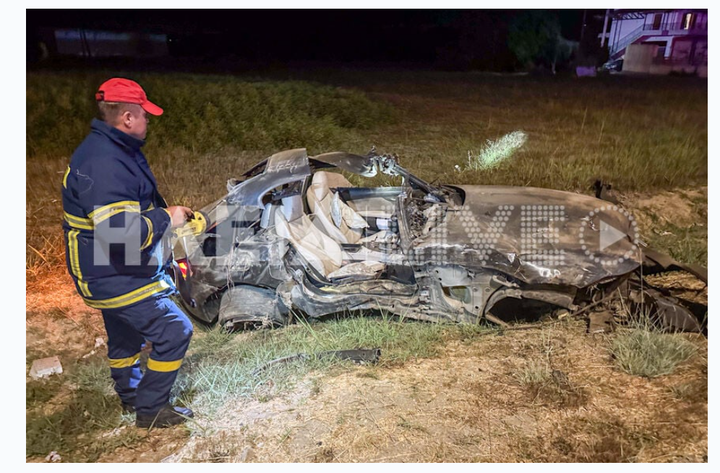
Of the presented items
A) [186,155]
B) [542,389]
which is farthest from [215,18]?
[542,389]

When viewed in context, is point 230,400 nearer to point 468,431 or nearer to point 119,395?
point 119,395

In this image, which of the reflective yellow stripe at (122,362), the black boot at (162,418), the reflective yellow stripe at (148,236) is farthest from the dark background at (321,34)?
the black boot at (162,418)

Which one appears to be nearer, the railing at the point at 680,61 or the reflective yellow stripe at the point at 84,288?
the reflective yellow stripe at the point at 84,288

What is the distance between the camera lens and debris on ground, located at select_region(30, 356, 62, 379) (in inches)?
125

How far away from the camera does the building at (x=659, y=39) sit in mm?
3727

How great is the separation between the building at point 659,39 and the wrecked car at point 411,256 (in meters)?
1.46

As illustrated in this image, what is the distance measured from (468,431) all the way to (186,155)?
6401 millimetres

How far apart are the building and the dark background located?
0.22 m

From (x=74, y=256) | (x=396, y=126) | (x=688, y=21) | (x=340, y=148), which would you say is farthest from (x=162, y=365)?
(x=396, y=126)

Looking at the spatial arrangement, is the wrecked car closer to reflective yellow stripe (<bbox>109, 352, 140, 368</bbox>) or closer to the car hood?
the car hood

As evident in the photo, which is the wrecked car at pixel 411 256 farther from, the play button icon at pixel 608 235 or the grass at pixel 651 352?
the grass at pixel 651 352

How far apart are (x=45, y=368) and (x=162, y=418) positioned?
1158 millimetres

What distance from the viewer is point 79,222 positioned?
2240 millimetres

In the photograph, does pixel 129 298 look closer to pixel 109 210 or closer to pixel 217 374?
pixel 109 210
